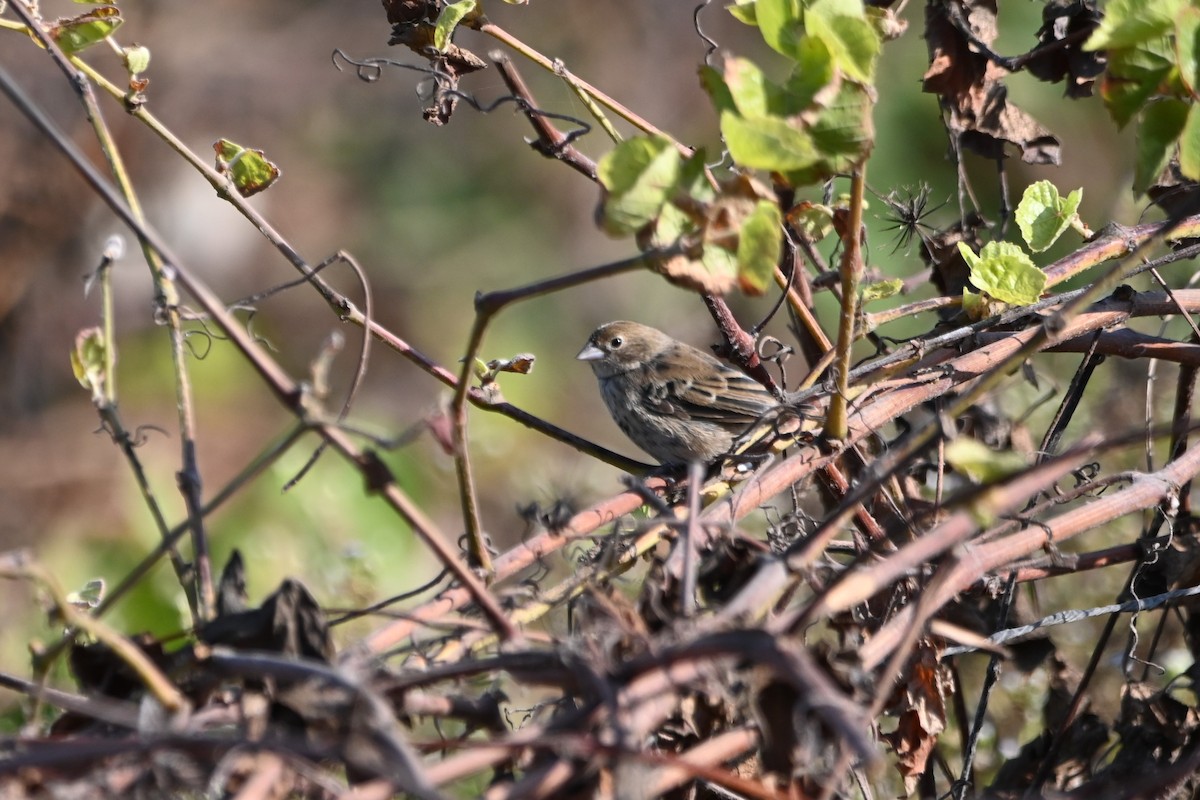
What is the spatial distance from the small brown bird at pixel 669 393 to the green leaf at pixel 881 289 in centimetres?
198

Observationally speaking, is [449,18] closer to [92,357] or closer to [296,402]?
[92,357]

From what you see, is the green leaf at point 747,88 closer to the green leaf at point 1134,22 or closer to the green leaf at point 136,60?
the green leaf at point 1134,22

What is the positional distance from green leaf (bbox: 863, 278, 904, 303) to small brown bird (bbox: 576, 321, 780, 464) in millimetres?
1982

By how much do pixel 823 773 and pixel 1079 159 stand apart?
6.68 m

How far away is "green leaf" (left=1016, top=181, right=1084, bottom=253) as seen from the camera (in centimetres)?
256

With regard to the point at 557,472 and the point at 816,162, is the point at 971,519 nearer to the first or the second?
the point at 816,162

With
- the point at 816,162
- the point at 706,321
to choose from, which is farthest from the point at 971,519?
the point at 706,321

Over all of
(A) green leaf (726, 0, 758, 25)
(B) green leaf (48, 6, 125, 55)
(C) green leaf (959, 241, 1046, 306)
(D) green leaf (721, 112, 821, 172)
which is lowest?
(C) green leaf (959, 241, 1046, 306)

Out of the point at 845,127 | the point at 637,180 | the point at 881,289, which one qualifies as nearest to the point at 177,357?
the point at 637,180

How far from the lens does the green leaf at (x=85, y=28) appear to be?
2.29 meters

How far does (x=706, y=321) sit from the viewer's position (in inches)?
295

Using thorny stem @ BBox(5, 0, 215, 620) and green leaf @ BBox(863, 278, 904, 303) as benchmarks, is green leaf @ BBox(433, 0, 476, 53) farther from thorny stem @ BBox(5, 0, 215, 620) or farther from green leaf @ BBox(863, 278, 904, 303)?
green leaf @ BBox(863, 278, 904, 303)

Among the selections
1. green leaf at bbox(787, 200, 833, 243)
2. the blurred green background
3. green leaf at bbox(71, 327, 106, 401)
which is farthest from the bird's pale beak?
green leaf at bbox(71, 327, 106, 401)

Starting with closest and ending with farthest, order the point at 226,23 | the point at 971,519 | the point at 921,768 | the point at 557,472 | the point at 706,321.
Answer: the point at 971,519 < the point at 921,768 < the point at 557,472 < the point at 706,321 < the point at 226,23
